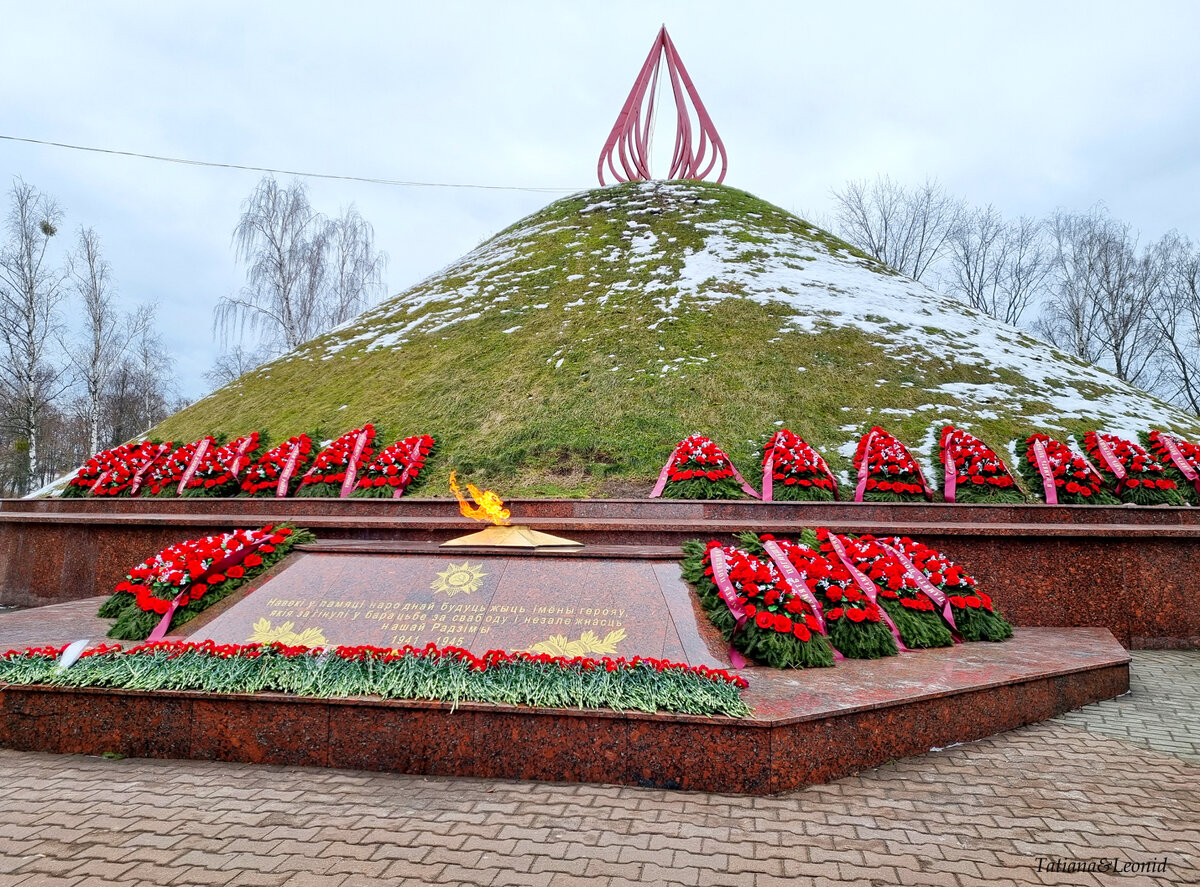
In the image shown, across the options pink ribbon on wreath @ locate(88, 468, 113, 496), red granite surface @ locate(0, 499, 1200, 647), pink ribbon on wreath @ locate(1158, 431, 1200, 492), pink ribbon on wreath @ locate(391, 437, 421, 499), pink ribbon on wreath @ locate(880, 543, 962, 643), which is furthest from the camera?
pink ribbon on wreath @ locate(88, 468, 113, 496)

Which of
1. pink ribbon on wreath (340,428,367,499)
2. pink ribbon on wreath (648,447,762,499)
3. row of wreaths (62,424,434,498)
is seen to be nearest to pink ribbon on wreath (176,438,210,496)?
row of wreaths (62,424,434,498)

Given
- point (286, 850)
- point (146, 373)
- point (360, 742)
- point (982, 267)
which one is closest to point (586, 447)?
point (360, 742)

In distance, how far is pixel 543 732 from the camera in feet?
9.88

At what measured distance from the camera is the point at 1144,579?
18.8ft

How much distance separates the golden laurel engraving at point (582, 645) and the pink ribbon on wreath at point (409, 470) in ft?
14.4

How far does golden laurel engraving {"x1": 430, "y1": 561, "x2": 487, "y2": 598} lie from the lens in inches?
158

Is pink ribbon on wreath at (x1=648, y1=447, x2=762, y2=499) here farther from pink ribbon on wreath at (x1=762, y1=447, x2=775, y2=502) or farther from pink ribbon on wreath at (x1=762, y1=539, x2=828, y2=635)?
pink ribbon on wreath at (x1=762, y1=539, x2=828, y2=635)

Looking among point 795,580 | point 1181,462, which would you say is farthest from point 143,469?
point 1181,462

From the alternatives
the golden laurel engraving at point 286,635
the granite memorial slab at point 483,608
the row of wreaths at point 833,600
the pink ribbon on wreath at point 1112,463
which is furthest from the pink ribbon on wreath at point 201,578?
the pink ribbon on wreath at point 1112,463

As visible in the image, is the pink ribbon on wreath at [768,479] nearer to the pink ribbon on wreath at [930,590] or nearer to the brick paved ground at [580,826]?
the pink ribbon on wreath at [930,590]

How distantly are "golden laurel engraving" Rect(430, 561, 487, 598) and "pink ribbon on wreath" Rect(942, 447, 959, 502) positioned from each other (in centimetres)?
490

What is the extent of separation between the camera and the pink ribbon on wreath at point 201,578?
13.3 feet

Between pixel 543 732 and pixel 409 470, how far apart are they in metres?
5.15

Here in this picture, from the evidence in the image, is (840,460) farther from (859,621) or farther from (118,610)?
(118,610)
